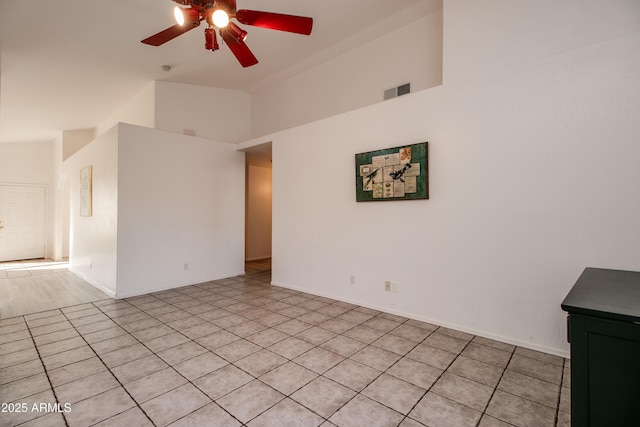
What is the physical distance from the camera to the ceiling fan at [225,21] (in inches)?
84.7

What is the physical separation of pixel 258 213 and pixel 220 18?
19.5 ft

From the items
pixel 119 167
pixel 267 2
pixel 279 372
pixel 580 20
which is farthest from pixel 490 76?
pixel 119 167

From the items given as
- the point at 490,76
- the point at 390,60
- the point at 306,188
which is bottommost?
the point at 306,188

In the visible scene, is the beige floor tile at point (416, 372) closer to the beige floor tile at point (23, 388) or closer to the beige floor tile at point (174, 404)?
the beige floor tile at point (174, 404)

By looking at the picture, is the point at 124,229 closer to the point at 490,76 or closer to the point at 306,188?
the point at 306,188

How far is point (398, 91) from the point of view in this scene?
165 inches

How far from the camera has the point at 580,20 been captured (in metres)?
2.42

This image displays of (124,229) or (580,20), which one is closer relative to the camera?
(580,20)

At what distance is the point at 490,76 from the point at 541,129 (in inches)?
28.5

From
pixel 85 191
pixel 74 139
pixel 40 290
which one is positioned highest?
pixel 74 139

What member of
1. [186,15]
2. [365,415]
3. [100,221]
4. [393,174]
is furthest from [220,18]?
[100,221]

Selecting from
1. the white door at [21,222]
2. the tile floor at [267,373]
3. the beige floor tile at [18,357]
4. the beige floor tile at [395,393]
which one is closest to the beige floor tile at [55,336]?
the tile floor at [267,373]

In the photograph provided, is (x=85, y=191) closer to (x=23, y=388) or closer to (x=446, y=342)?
(x=23, y=388)

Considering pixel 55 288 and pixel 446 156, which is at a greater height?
pixel 446 156
